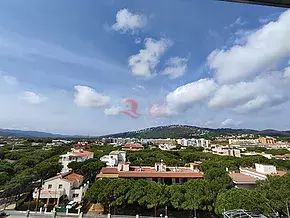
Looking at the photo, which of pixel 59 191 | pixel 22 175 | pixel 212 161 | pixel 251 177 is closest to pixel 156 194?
pixel 59 191

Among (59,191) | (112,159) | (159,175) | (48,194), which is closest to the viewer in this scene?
(48,194)

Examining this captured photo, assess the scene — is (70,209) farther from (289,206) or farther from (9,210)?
(289,206)

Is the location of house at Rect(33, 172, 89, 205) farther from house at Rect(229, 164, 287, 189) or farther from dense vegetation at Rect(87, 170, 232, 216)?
house at Rect(229, 164, 287, 189)

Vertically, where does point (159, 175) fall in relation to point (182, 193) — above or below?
above

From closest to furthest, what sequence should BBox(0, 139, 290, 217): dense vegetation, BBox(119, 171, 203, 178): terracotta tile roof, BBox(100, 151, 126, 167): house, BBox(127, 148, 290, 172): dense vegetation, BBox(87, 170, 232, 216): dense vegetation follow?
BBox(0, 139, 290, 217): dense vegetation → BBox(87, 170, 232, 216): dense vegetation → BBox(119, 171, 203, 178): terracotta tile roof → BBox(127, 148, 290, 172): dense vegetation → BBox(100, 151, 126, 167): house

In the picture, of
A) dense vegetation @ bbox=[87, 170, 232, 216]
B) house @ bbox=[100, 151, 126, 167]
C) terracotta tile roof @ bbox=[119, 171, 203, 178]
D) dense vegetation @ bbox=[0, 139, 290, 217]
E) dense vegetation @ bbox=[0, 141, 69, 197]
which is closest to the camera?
dense vegetation @ bbox=[0, 139, 290, 217]

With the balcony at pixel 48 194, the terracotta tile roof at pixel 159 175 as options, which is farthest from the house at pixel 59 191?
the terracotta tile roof at pixel 159 175

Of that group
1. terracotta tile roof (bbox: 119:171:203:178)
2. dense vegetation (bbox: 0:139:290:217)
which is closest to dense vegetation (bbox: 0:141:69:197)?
dense vegetation (bbox: 0:139:290:217)

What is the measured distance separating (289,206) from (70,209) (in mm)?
5491

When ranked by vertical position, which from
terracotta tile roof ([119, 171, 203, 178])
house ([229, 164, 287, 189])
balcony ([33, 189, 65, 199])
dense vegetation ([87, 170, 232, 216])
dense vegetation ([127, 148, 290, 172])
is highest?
dense vegetation ([127, 148, 290, 172])

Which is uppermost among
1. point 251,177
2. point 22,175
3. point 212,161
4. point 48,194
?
point 212,161

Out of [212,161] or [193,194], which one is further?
[212,161]

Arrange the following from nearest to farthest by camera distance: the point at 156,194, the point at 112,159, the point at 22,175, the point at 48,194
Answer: the point at 156,194, the point at 48,194, the point at 22,175, the point at 112,159

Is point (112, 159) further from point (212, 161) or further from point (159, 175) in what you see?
point (212, 161)
